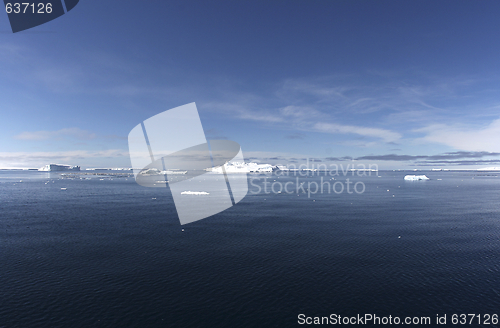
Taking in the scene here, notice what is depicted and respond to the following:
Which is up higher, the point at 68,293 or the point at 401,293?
the point at 68,293

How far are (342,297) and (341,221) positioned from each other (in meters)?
29.2

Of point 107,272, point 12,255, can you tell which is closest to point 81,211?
point 12,255

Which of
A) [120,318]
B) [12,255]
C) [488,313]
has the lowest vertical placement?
[488,313]

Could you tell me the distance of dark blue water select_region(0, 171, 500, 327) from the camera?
19078 mm

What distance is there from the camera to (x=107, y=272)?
25.1m

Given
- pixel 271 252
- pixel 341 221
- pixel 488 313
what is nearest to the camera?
pixel 488 313

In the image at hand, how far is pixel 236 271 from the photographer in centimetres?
2561

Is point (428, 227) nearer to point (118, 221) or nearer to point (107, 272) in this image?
point (107, 272)

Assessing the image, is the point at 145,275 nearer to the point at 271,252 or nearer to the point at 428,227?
the point at 271,252

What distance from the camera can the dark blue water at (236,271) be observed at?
1908 centimetres

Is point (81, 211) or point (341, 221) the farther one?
point (81, 211)

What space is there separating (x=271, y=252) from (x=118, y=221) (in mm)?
30457

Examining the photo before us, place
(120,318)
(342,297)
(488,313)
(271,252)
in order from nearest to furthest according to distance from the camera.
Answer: (120,318) < (488,313) < (342,297) < (271,252)

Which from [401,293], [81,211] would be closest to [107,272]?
[401,293]
